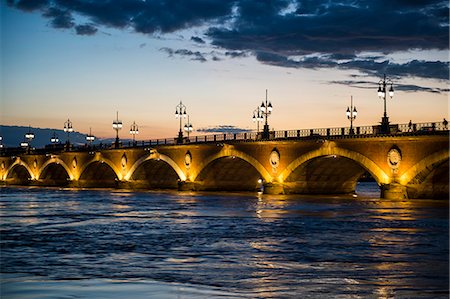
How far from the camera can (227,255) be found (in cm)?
2103

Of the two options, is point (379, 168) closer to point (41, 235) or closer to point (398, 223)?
point (398, 223)

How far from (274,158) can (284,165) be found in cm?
122

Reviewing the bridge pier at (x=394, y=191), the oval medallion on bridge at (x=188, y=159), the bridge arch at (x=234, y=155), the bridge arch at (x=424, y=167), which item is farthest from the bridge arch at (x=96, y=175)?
the bridge arch at (x=424, y=167)

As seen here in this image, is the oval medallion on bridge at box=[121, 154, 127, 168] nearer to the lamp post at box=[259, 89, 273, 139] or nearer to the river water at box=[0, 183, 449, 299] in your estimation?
the lamp post at box=[259, 89, 273, 139]

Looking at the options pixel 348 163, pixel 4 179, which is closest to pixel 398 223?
pixel 348 163

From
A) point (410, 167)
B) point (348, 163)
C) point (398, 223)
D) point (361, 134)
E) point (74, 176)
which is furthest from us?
point (74, 176)

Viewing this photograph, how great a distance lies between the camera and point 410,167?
159 feet

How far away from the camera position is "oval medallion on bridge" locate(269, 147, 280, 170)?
60.9 metres

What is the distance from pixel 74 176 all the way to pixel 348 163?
159 feet

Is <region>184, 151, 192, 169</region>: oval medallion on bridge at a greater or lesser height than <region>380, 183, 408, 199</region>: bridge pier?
greater

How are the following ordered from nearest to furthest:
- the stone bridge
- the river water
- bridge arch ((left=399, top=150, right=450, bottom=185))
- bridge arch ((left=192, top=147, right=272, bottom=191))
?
the river water, bridge arch ((left=399, top=150, right=450, bottom=185)), the stone bridge, bridge arch ((left=192, top=147, right=272, bottom=191))

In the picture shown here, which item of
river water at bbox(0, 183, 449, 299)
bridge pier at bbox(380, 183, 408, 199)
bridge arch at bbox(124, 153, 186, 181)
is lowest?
river water at bbox(0, 183, 449, 299)

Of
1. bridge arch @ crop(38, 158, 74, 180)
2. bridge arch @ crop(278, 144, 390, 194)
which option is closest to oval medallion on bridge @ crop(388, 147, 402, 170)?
bridge arch @ crop(278, 144, 390, 194)

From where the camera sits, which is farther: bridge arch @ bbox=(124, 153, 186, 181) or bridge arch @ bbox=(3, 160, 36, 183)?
bridge arch @ bbox=(3, 160, 36, 183)
